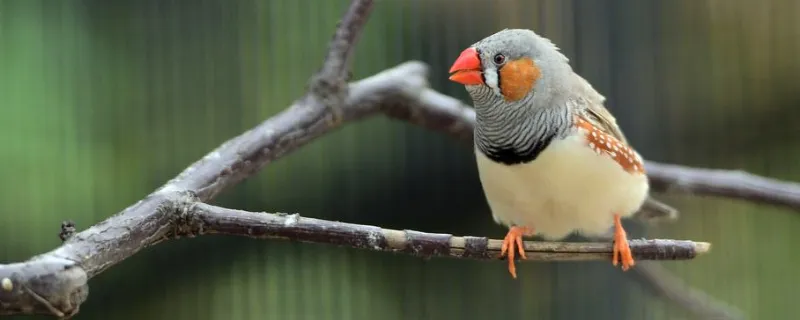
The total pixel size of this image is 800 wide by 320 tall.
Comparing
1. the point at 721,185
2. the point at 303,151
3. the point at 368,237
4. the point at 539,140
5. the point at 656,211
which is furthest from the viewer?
the point at 303,151

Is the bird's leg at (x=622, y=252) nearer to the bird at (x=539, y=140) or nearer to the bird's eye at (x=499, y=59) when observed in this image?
the bird at (x=539, y=140)

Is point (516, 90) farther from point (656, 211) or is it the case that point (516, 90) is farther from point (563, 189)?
point (656, 211)

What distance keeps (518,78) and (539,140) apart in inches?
3.0

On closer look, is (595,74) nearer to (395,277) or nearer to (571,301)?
(571,301)

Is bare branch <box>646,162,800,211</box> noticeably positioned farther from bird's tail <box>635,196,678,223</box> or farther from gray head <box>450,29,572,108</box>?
gray head <box>450,29,572,108</box>

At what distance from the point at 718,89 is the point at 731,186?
0.43 metres

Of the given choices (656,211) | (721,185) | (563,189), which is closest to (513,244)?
(563,189)

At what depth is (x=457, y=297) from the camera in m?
1.44

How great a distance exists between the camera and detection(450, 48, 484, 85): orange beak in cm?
78

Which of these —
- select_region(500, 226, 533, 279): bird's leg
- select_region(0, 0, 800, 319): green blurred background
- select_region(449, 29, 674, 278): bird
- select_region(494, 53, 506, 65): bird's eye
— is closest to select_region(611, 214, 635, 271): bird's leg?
select_region(449, 29, 674, 278): bird

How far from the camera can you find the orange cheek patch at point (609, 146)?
85 cm

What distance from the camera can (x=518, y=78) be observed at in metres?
0.81

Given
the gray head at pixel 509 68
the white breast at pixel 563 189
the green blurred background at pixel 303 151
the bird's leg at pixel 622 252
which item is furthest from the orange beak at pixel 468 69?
the green blurred background at pixel 303 151

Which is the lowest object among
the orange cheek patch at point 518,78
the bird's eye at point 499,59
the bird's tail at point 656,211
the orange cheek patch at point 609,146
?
the bird's tail at point 656,211
